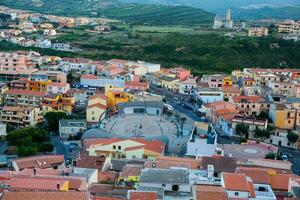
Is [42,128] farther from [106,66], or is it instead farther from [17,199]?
[17,199]

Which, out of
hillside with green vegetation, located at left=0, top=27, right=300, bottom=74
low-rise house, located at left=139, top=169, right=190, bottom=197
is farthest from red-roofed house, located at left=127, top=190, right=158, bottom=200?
hillside with green vegetation, located at left=0, top=27, right=300, bottom=74

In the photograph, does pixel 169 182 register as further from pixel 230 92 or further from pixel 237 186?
pixel 230 92

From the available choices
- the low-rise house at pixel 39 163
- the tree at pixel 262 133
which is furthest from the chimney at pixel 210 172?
the tree at pixel 262 133

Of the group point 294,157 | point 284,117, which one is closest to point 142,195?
point 294,157

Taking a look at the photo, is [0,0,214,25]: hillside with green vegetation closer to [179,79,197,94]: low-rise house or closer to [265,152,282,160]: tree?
[179,79,197,94]: low-rise house

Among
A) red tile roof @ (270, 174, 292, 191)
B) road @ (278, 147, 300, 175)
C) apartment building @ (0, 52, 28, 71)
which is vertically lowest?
road @ (278, 147, 300, 175)

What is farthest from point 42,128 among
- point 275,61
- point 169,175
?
point 275,61

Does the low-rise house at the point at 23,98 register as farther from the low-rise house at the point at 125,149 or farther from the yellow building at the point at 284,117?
the yellow building at the point at 284,117
